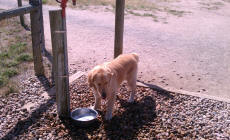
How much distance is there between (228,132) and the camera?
4.62 meters

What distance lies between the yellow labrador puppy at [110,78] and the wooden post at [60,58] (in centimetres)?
46

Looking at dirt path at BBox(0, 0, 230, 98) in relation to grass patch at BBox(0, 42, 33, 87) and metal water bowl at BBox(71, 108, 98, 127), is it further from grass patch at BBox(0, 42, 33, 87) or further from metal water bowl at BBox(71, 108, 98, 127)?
metal water bowl at BBox(71, 108, 98, 127)

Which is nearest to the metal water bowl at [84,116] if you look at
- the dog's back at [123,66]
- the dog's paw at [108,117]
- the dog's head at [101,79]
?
the dog's paw at [108,117]

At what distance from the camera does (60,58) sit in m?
4.41

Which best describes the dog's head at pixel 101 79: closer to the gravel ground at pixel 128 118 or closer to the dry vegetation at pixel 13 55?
the gravel ground at pixel 128 118

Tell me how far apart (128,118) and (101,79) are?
0.97 metres

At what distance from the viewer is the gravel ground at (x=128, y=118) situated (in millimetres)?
4488

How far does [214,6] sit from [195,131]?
677 inches

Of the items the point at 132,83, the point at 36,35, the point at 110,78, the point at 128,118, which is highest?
the point at 36,35

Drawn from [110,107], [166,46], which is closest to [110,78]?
[110,107]

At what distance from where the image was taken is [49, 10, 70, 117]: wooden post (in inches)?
165

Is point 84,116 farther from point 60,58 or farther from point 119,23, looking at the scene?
point 119,23

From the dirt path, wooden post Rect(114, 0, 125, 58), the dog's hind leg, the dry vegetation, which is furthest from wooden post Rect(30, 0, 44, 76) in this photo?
the dog's hind leg

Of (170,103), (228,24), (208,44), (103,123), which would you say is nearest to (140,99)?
(170,103)
